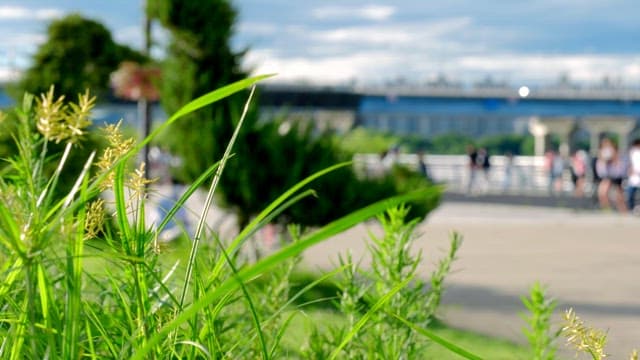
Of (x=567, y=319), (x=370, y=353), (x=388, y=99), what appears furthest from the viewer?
(x=388, y=99)

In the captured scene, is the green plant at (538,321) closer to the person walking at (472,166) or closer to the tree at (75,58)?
the tree at (75,58)


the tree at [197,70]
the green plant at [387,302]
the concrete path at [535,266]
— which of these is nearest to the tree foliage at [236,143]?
the tree at [197,70]

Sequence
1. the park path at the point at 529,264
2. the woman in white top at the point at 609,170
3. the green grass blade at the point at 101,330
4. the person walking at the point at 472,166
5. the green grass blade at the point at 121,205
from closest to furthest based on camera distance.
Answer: the green grass blade at the point at 121,205, the green grass blade at the point at 101,330, the park path at the point at 529,264, the woman in white top at the point at 609,170, the person walking at the point at 472,166

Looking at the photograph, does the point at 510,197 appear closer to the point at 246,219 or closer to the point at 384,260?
the point at 246,219

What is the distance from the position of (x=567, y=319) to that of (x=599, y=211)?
27.8m

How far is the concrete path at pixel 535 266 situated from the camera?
10.6 metres

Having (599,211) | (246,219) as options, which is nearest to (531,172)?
(599,211)

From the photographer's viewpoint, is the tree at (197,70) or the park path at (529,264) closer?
the park path at (529,264)

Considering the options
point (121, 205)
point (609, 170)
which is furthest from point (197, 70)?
point (609, 170)

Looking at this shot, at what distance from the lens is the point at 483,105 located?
3233 inches

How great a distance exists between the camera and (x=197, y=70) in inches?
483

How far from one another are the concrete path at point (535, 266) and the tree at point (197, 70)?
1894mm

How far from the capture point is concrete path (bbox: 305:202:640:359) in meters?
10.6

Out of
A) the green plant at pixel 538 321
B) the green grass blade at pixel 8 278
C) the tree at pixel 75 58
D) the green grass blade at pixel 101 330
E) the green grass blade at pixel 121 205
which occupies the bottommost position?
the green plant at pixel 538 321
